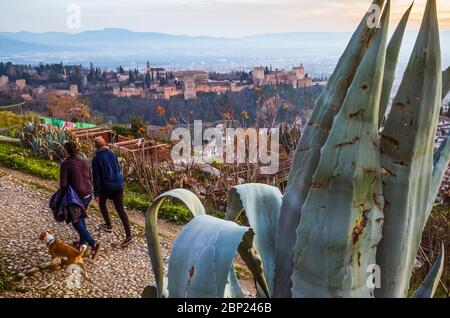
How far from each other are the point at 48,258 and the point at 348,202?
4.10 meters

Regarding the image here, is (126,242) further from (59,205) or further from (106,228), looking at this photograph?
(59,205)

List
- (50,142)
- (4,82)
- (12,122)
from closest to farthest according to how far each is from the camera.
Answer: (50,142) < (12,122) < (4,82)

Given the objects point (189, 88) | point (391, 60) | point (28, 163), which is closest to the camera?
point (391, 60)

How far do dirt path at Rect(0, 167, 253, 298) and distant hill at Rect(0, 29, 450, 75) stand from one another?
213 centimetres

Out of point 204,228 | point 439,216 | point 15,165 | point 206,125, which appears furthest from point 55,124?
point 204,228

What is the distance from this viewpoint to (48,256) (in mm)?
4930

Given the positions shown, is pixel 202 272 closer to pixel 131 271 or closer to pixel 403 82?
pixel 403 82

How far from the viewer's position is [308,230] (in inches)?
55.6

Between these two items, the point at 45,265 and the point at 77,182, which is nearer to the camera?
the point at 45,265

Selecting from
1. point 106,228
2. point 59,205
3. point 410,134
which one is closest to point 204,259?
point 410,134

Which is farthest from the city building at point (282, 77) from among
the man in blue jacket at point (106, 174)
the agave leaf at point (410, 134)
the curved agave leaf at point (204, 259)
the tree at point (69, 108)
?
the curved agave leaf at point (204, 259)

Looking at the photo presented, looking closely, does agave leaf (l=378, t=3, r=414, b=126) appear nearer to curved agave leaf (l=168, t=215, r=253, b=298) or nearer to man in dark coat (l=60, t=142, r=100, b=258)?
curved agave leaf (l=168, t=215, r=253, b=298)

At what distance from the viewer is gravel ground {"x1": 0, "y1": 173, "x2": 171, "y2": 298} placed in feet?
14.3

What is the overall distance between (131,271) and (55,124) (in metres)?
6.05
